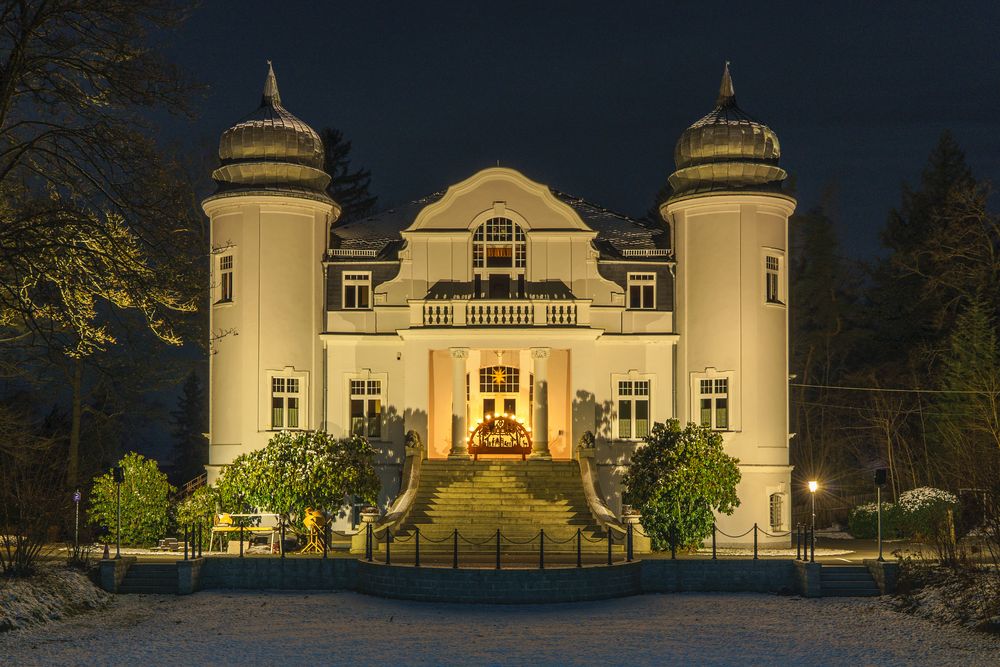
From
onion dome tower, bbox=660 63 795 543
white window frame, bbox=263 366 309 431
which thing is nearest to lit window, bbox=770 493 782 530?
onion dome tower, bbox=660 63 795 543

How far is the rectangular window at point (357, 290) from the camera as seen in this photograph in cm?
3659

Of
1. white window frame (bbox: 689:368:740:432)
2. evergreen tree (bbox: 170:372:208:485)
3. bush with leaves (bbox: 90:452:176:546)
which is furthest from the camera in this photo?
evergreen tree (bbox: 170:372:208:485)

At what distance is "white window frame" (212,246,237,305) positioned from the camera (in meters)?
35.7

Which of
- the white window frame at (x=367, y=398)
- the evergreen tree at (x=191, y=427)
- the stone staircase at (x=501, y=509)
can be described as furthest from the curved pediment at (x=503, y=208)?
the evergreen tree at (x=191, y=427)

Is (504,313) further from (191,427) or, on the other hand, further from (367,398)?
(191,427)

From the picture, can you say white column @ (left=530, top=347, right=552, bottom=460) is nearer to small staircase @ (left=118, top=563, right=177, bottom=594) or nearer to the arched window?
the arched window

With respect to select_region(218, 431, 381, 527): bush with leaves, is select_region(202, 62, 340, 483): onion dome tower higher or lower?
higher

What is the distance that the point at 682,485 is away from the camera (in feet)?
99.1

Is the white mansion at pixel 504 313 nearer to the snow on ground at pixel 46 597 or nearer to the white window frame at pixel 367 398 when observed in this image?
the white window frame at pixel 367 398

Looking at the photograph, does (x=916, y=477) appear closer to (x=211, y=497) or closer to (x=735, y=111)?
(x=735, y=111)

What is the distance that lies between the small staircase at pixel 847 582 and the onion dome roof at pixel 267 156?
1765 centimetres

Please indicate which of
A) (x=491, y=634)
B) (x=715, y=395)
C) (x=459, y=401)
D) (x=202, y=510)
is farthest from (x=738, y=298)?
(x=491, y=634)

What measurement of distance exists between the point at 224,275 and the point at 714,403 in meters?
14.0

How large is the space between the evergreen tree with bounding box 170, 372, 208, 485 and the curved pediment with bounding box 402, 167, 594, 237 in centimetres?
3409
